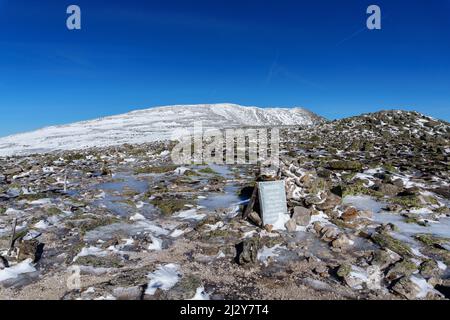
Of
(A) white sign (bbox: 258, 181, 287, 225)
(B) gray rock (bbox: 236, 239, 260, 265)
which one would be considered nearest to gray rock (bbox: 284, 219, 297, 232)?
(A) white sign (bbox: 258, 181, 287, 225)

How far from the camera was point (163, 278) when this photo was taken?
6270 millimetres

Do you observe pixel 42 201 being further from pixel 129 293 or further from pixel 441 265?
pixel 441 265

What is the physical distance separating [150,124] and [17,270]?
48277mm

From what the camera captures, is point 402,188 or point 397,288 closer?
point 397,288

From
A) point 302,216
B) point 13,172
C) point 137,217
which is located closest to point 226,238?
point 302,216

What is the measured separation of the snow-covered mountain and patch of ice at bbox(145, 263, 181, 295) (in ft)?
108

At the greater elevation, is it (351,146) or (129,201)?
(351,146)

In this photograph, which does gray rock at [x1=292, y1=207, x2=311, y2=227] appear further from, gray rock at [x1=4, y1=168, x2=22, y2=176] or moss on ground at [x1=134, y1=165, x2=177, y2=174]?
gray rock at [x1=4, y1=168, x2=22, y2=176]

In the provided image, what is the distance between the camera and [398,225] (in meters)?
8.99

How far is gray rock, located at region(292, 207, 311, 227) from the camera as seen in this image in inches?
349

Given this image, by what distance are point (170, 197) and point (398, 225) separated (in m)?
7.74

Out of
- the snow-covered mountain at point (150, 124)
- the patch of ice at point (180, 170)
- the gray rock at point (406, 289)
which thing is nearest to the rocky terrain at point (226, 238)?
the gray rock at point (406, 289)
